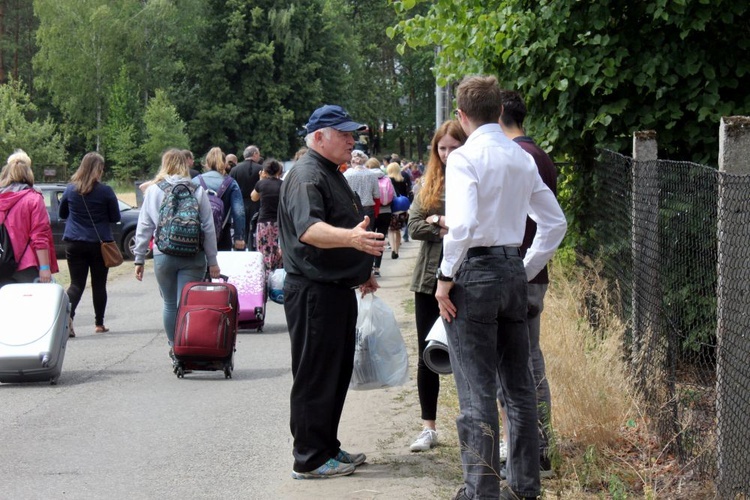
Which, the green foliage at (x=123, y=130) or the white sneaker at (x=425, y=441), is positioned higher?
the green foliage at (x=123, y=130)

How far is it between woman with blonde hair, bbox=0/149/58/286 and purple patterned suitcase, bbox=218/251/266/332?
2.46m

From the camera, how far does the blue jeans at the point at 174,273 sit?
9.03 m

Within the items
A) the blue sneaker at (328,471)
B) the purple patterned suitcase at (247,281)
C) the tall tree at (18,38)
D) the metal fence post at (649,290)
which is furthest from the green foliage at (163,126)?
the blue sneaker at (328,471)

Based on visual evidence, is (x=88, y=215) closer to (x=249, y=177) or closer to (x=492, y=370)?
(x=249, y=177)

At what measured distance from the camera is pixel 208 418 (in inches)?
297

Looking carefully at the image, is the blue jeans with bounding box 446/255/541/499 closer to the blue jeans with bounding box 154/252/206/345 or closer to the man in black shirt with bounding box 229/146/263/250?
the blue jeans with bounding box 154/252/206/345

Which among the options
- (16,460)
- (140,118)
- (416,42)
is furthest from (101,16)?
(16,460)

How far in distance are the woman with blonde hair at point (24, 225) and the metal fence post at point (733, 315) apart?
21.2 ft

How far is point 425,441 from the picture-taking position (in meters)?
6.34

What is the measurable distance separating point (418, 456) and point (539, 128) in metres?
3.90

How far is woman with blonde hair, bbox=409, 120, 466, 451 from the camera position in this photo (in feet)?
19.4

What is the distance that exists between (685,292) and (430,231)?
215 cm

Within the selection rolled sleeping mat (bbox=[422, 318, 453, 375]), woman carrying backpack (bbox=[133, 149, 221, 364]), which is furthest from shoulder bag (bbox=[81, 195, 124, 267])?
rolled sleeping mat (bbox=[422, 318, 453, 375])

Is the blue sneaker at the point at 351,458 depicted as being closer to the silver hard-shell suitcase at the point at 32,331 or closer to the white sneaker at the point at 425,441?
the white sneaker at the point at 425,441
